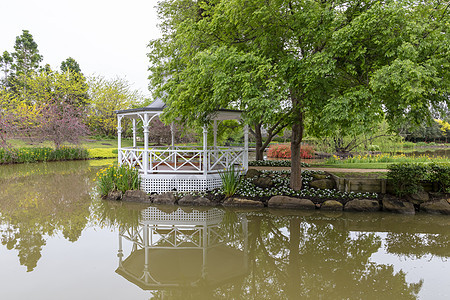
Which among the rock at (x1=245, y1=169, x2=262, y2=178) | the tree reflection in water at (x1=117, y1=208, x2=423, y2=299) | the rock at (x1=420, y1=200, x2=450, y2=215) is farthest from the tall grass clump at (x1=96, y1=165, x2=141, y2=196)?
the rock at (x1=420, y1=200, x2=450, y2=215)

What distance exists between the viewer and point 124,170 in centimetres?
1036

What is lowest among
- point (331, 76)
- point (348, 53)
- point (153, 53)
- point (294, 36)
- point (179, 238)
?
point (179, 238)

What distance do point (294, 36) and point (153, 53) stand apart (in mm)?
7093

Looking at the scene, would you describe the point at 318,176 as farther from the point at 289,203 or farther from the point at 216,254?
the point at 216,254

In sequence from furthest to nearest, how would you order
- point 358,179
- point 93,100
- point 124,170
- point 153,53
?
point 93,100 < point 153,53 < point 124,170 < point 358,179

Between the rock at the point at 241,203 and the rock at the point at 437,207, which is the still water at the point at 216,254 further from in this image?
the rock at the point at 241,203

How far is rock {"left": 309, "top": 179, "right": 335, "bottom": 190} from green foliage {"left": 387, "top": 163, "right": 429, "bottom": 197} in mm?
1834

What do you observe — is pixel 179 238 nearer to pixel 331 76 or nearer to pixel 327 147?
pixel 331 76

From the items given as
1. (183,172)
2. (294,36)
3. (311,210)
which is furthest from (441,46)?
(183,172)

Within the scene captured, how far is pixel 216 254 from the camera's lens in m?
5.70

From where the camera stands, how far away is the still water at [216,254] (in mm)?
4336

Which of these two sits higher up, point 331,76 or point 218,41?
point 218,41

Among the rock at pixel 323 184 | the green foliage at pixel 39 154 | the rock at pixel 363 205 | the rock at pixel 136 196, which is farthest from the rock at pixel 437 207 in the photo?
the green foliage at pixel 39 154

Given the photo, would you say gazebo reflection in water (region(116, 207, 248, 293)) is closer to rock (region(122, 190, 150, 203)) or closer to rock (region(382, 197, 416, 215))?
rock (region(122, 190, 150, 203))
